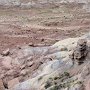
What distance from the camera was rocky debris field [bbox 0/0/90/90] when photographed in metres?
22.1

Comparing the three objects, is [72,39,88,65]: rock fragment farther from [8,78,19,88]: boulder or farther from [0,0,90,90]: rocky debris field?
[8,78,19,88]: boulder

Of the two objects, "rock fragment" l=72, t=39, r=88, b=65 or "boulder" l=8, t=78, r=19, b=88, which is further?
"boulder" l=8, t=78, r=19, b=88

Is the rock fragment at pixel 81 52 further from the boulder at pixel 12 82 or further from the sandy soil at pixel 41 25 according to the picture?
the sandy soil at pixel 41 25

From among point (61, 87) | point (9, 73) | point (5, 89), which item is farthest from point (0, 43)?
point (61, 87)

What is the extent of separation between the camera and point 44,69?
2481cm

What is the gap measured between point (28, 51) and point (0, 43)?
23.1ft

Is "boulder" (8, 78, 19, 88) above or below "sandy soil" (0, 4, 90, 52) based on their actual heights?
above

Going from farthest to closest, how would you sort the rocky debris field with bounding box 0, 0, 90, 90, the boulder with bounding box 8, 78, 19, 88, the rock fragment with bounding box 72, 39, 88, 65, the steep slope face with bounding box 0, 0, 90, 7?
the steep slope face with bounding box 0, 0, 90, 7
the boulder with bounding box 8, 78, 19, 88
the rock fragment with bounding box 72, 39, 88, 65
the rocky debris field with bounding box 0, 0, 90, 90

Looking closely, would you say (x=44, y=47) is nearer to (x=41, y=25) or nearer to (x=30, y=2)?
(x=41, y=25)

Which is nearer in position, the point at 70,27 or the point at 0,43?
the point at 0,43

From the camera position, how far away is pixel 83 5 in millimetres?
50844

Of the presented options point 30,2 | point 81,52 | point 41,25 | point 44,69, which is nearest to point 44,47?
point 44,69

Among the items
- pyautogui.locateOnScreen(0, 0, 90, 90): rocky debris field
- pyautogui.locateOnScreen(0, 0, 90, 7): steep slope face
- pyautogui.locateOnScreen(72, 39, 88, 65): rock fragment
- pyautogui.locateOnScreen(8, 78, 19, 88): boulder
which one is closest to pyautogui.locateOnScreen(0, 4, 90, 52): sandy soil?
pyautogui.locateOnScreen(0, 0, 90, 90): rocky debris field

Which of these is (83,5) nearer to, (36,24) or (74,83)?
(36,24)
